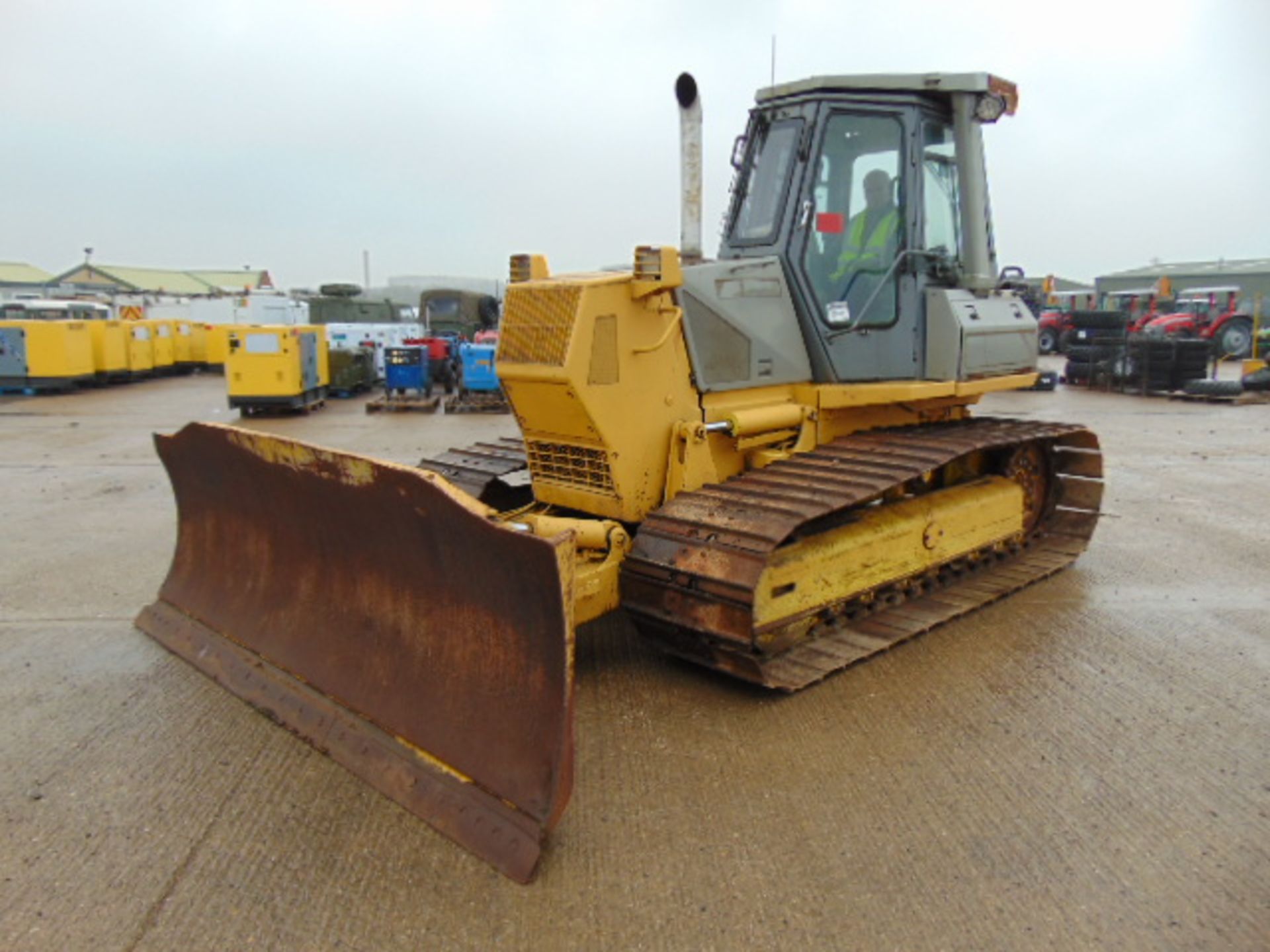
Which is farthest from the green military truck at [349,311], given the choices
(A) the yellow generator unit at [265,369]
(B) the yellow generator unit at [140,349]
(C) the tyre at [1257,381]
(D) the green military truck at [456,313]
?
(C) the tyre at [1257,381]

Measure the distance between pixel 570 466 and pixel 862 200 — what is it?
224cm

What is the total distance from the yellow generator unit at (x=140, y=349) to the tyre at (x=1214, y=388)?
70.0 ft

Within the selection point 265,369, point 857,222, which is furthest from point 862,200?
point 265,369

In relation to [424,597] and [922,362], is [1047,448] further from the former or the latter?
[424,597]

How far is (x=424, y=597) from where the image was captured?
348 centimetres

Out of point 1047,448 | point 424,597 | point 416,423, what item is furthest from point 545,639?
point 416,423

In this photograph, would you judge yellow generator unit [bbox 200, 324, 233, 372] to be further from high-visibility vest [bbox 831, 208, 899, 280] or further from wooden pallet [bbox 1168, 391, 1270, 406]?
high-visibility vest [bbox 831, 208, 899, 280]

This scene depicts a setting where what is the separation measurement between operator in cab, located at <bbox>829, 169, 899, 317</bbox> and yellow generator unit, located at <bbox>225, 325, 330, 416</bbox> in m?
11.4

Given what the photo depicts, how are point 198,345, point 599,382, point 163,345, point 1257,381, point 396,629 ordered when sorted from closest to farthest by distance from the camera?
point 396,629, point 599,382, point 1257,381, point 163,345, point 198,345

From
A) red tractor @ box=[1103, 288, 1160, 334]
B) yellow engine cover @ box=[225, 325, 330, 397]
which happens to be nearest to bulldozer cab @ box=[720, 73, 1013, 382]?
yellow engine cover @ box=[225, 325, 330, 397]

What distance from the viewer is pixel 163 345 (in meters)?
22.5

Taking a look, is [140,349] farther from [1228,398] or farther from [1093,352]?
[1228,398]

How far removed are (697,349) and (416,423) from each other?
32.2 ft

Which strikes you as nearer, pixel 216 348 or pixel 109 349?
pixel 109 349
